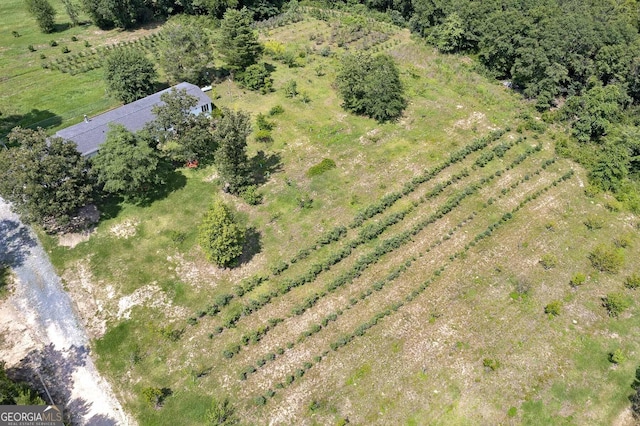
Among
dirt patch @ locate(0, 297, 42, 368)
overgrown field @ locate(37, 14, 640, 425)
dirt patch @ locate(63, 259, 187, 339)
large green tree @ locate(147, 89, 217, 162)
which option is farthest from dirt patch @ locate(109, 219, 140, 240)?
dirt patch @ locate(0, 297, 42, 368)

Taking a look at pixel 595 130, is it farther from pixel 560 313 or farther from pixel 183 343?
pixel 183 343

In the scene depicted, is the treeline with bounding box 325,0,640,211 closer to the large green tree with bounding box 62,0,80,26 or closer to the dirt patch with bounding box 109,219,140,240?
the dirt patch with bounding box 109,219,140,240

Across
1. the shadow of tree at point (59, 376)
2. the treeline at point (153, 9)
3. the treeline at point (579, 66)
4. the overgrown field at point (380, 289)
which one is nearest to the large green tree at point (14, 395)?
the shadow of tree at point (59, 376)

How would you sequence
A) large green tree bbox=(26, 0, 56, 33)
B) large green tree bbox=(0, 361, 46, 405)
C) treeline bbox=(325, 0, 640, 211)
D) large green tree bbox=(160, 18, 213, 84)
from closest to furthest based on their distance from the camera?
large green tree bbox=(0, 361, 46, 405) → treeline bbox=(325, 0, 640, 211) → large green tree bbox=(160, 18, 213, 84) → large green tree bbox=(26, 0, 56, 33)

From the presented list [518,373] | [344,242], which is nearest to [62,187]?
[344,242]

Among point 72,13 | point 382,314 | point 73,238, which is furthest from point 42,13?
point 382,314

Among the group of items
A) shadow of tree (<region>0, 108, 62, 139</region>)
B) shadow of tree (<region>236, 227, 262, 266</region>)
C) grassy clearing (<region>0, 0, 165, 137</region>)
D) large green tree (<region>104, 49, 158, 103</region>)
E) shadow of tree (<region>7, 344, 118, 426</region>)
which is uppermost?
large green tree (<region>104, 49, 158, 103</region>)

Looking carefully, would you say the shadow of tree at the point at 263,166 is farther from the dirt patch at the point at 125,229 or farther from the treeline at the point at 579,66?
the treeline at the point at 579,66
